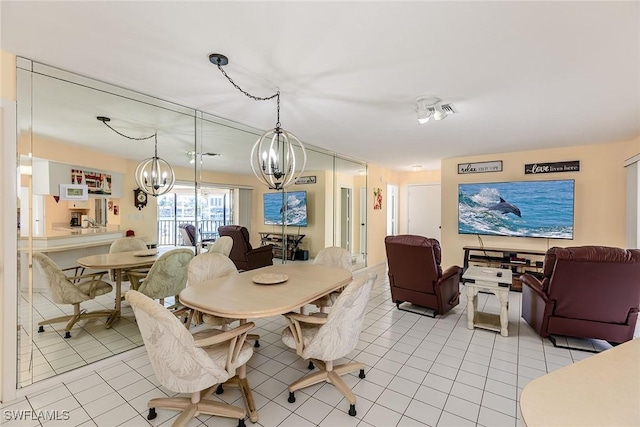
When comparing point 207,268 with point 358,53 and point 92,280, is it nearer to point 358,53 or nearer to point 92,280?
point 92,280

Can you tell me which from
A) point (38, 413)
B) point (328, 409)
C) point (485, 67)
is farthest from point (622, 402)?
point (38, 413)

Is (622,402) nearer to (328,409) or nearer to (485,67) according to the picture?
(328,409)

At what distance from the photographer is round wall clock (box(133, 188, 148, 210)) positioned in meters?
3.05

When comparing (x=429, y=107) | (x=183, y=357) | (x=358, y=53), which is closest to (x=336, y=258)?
(x=429, y=107)

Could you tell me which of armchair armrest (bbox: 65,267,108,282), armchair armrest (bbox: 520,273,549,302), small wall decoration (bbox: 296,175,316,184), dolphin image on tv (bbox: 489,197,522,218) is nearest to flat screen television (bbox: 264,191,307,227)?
small wall decoration (bbox: 296,175,316,184)

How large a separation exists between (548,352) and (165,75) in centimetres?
431

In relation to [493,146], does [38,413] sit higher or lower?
lower

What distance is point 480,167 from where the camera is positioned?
5402mm

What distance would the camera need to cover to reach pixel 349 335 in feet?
6.53

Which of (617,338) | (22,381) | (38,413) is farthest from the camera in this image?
(617,338)

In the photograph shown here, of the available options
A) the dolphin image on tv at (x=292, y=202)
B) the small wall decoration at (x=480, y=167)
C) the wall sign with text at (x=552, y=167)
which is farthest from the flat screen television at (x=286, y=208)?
the wall sign with text at (x=552, y=167)

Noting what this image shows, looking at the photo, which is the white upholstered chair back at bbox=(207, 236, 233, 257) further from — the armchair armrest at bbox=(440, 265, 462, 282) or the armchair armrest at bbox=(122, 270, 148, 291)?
the armchair armrest at bbox=(440, 265, 462, 282)

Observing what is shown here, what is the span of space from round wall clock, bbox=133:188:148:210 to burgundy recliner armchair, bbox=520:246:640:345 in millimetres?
4198

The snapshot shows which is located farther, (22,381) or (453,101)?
(453,101)
